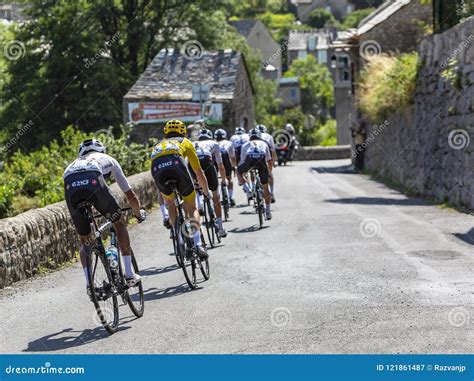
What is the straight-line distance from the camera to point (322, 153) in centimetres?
6469

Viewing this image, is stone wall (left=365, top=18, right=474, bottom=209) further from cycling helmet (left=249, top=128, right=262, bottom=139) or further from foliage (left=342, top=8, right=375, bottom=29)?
foliage (left=342, top=8, right=375, bottom=29)

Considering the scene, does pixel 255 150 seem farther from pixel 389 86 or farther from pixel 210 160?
pixel 389 86

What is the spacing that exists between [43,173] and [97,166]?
15743 millimetres

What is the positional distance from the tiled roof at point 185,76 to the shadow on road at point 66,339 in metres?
41.1

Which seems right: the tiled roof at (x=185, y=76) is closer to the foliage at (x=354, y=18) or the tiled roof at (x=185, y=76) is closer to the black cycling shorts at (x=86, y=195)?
the black cycling shorts at (x=86, y=195)

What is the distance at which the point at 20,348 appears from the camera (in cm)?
746

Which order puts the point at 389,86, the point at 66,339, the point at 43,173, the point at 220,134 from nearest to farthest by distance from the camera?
the point at 66,339 → the point at 220,134 → the point at 43,173 → the point at 389,86

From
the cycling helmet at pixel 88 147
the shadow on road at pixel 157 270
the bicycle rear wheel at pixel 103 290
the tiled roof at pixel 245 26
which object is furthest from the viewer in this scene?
the tiled roof at pixel 245 26

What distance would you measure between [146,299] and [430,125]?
1576cm

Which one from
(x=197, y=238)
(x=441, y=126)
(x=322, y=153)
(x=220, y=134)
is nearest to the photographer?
(x=197, y=238)

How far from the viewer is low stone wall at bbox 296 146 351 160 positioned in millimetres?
64562

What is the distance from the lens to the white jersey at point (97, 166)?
8.16m

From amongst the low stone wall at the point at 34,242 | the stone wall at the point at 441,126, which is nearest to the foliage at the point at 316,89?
the stone wall at the point at 441,126

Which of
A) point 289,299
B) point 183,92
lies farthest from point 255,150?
point 183,92
